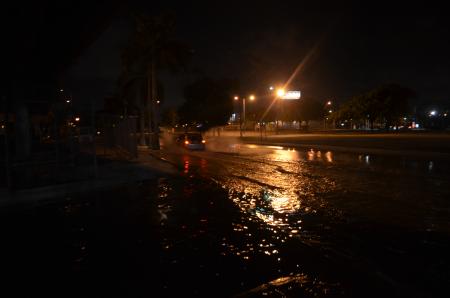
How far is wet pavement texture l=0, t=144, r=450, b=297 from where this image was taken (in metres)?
5.10

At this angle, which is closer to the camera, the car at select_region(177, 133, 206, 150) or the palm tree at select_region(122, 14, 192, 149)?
the car at select_region(177, 133, 206, 150)

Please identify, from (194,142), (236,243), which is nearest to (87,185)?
(236,243)

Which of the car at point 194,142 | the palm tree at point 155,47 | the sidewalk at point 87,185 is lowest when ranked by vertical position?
the sidewalk at point 87,185

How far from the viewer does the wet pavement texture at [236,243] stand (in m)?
5.10

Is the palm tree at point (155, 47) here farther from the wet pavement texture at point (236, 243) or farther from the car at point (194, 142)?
the wet pavement texture at point (236, 243)

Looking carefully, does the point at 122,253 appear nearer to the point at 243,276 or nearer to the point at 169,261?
the point at 169,261

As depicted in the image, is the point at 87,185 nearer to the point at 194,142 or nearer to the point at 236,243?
the point at 236,243

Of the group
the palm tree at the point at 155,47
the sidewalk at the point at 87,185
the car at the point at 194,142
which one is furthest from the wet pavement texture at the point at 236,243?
the palm tree at the point at 155,47

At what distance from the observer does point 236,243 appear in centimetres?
688

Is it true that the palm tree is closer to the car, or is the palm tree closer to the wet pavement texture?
the car

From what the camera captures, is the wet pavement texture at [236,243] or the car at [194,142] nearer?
the wet pavement texture at [236,243]

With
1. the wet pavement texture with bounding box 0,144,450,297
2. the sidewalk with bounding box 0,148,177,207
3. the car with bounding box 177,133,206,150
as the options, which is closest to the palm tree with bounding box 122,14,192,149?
the car with bounding box 177,133,206,150

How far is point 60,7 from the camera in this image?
1411 centimetres

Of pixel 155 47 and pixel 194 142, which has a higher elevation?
pixel 155 47
